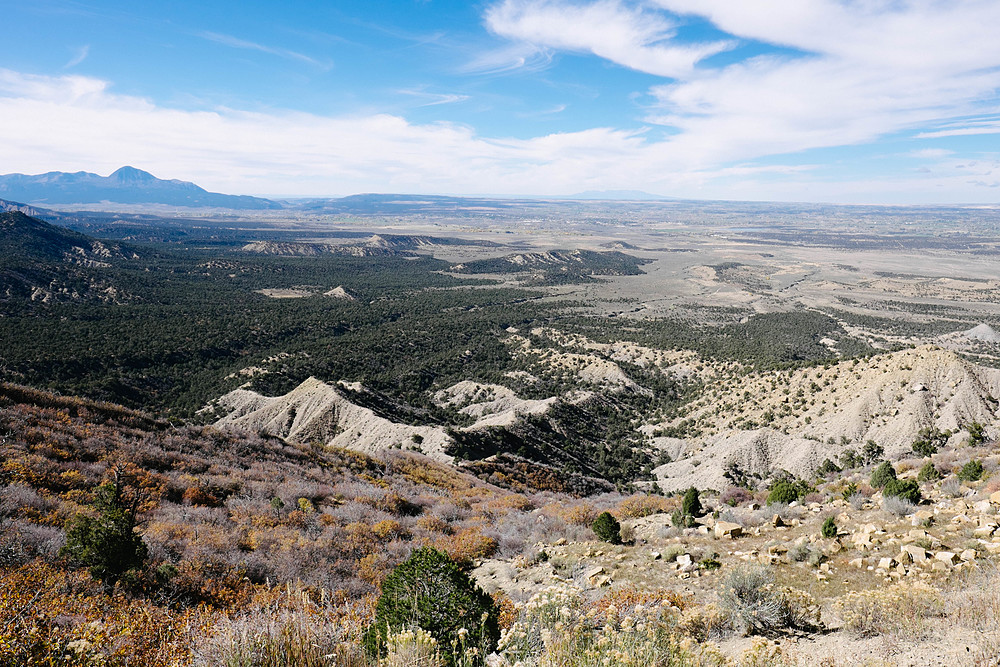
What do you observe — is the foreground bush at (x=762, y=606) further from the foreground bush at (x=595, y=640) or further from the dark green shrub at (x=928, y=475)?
the dark green shrub at (x=928, y=475)

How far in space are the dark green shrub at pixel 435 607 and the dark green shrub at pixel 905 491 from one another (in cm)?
1187

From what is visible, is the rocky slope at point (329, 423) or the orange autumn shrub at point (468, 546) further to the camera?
the rocky slope at point (329, 423)

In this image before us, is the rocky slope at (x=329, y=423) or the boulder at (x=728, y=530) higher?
the boulder at (x=728, y=530)

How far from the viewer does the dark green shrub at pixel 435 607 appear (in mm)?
5312

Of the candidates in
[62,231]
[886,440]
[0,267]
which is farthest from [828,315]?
[62,231]

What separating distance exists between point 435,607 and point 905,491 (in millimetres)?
13002

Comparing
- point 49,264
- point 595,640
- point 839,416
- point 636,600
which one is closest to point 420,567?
point 595,640

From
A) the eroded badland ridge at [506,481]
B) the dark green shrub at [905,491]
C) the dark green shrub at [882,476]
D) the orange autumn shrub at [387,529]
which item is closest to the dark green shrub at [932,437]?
the eroded badland ridge at [506,481]

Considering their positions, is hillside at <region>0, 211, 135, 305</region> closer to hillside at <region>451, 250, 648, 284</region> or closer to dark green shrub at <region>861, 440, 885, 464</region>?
hillside at <region>451, 250, 648, 284</region>

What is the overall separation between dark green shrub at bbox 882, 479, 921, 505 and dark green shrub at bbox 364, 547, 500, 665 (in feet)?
38.9

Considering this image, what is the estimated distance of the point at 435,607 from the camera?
5781 mm

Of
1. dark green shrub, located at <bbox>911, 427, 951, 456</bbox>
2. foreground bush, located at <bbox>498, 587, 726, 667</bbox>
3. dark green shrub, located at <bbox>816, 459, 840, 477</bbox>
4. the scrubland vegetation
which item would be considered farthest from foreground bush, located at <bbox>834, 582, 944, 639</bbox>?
dark green shrub, located at <bbox>816, 459, 840, 477</bbox>

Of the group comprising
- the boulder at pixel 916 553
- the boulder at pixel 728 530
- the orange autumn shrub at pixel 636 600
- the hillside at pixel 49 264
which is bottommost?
the boulder at pixel 728 530

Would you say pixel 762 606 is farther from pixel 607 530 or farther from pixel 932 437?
pixel 932 437
